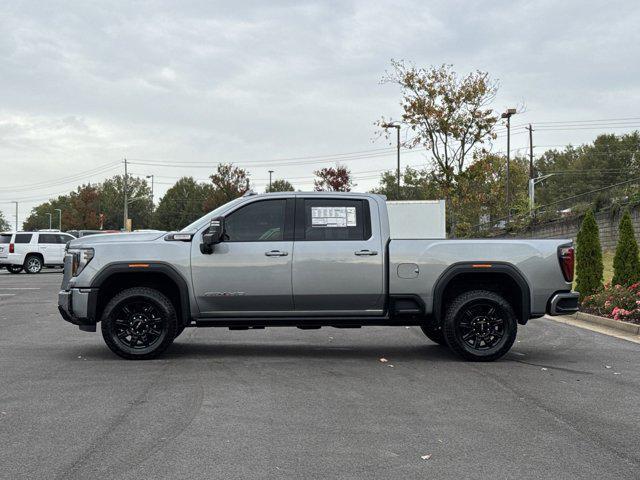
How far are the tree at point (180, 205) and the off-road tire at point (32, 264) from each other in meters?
79.9

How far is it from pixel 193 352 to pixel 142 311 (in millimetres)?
1089

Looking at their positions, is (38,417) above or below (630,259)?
below

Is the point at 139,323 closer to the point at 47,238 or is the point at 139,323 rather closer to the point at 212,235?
the point at 212,235

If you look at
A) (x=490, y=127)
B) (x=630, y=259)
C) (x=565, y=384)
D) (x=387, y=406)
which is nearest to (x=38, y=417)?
(x=387, y=406)

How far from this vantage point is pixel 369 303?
8.96 m

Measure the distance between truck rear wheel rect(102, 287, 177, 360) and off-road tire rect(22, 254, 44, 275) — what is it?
2752cm

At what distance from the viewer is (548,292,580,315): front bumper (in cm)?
898

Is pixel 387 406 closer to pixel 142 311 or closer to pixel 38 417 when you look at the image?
pixel 38 417

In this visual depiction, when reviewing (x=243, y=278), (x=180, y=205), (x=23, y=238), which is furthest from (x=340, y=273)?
(x=180, y=205)

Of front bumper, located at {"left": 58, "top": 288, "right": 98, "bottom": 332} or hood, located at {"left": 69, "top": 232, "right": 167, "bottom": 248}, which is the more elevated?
hood, located at {"left": 69, "top": 232, "right": 167, "bottom": 248}

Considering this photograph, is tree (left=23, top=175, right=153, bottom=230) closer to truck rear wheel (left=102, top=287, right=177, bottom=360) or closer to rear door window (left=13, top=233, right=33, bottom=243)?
rear door window (left=13, top=233, right=33, bottom=243)

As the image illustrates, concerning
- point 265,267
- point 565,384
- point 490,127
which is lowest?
point 565,384

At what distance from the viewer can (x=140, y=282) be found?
9297 millimetres

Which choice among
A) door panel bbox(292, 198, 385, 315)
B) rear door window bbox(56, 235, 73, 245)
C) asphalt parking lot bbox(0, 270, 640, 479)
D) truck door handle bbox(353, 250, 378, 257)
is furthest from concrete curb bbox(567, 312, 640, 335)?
rear door window bbox(56, 235, 73, 245)
